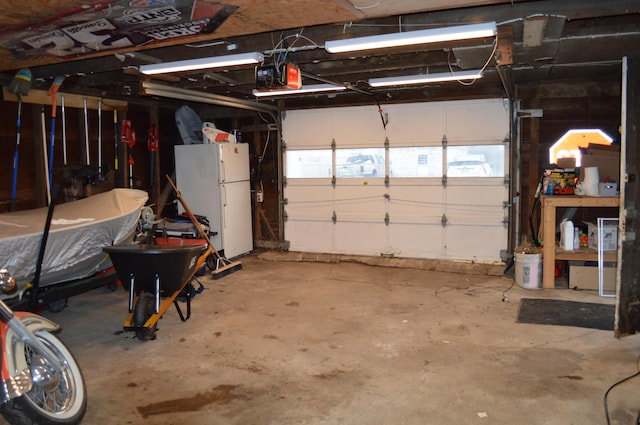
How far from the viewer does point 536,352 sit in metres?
4.18

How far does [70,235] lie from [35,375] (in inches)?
82.1

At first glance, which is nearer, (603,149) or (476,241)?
(603,149)

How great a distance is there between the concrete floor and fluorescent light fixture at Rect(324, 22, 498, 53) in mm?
2564

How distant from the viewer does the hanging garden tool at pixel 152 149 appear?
785cm

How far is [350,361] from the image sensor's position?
4.09 metres

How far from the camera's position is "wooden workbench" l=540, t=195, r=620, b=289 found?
236 inches

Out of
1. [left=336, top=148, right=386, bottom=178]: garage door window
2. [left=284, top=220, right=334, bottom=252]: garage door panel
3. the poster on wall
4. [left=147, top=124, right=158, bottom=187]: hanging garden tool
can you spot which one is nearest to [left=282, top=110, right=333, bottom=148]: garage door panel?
[left=336, top=148, right=386, bottom=178]: garage door window

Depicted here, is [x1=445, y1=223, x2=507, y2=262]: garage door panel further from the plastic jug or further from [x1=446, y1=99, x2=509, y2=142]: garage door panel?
[x1=446, y1=99, x2=509, y2=142]: garage door panel

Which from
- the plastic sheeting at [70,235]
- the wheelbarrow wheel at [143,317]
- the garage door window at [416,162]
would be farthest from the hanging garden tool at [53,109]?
the garage door window at [416,162]

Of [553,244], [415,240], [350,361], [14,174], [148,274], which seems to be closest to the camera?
[350,361]

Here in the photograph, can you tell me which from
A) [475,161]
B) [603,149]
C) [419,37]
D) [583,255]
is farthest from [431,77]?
[583,255]

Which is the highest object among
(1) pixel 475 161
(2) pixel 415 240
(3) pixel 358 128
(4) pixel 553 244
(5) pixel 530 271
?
(3) pixel 358 128

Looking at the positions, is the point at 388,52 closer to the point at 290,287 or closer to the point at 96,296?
the point at 290,287

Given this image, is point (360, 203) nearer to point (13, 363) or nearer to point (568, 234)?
point (568, 234)
